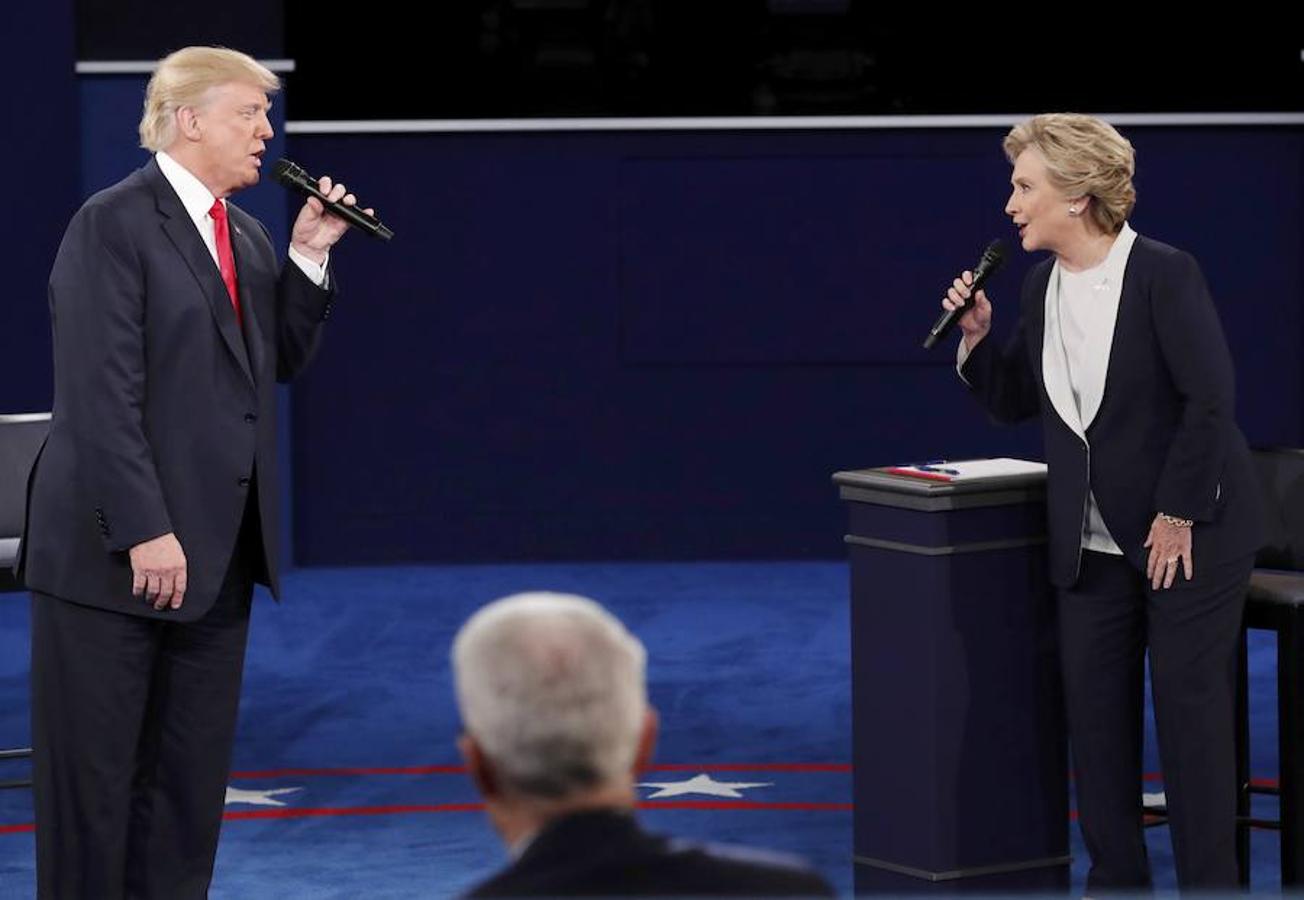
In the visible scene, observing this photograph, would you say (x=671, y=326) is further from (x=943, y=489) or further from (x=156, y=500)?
(x=156, y=500)

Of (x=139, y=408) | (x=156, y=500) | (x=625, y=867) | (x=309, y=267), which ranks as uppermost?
(x=309, y=267)

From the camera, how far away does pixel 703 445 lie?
30.5 ft

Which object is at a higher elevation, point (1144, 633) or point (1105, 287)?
point (1105, 287)

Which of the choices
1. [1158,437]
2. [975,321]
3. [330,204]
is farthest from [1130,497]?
[330,204]

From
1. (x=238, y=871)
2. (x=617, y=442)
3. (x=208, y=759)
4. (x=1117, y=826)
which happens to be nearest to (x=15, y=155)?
(x=617, y=442)

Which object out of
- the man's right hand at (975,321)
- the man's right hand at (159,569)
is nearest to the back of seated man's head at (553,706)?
the man's right hand at (159,569)

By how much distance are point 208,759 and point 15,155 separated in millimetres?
4971

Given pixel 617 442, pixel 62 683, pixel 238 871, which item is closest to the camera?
pixel 62 683

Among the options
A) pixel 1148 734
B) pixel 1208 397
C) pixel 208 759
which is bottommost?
pixel 1148 734

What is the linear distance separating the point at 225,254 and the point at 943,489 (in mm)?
1338

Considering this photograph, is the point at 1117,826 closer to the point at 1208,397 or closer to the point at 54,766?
the point at 1208,397

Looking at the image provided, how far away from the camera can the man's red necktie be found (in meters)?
4.17

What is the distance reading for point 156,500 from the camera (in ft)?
13.1

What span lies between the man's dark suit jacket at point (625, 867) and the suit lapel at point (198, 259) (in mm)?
2298
